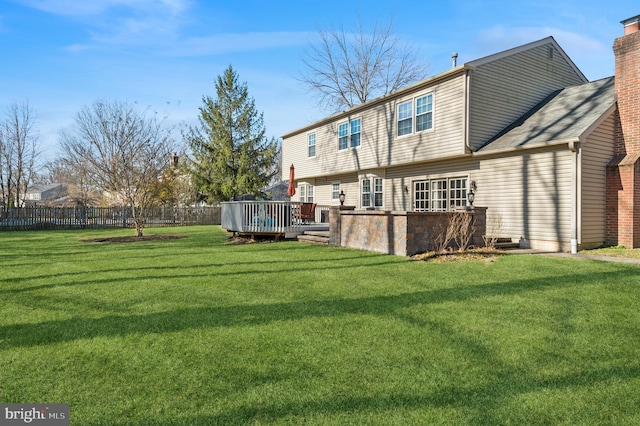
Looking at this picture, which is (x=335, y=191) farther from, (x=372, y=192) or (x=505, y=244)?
(x=505, y=244)

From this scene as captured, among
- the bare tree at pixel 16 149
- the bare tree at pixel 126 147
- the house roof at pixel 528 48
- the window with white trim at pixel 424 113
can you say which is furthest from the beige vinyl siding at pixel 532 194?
the bare tree at pixel 16 149

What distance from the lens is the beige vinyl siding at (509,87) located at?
12148 millimetres

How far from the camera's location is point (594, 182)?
10148 millimetres

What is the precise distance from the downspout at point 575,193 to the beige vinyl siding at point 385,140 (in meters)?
3.10

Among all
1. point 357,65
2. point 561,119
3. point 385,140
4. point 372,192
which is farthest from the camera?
point 357,65

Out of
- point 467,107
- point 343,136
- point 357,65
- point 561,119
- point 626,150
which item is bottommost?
point 626,150

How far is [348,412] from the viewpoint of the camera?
2.40 m

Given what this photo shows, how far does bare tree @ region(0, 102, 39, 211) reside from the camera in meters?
27.8

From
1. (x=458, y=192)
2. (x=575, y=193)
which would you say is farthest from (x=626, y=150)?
(x=458, y=192)

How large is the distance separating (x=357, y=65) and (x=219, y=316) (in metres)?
26.4

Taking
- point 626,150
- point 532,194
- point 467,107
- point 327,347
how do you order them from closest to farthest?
point 327,347 < point 626,150 < point 532,194 < point 467,107

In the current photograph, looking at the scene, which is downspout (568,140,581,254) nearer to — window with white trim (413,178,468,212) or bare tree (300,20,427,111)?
window with white trim (413,178,468,212)

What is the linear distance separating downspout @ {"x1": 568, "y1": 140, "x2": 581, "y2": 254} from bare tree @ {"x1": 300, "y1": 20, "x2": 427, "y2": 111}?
19231 mm

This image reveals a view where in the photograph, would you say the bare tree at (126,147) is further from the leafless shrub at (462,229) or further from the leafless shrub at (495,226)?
the leafless shrub at (495,226)
